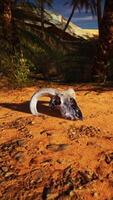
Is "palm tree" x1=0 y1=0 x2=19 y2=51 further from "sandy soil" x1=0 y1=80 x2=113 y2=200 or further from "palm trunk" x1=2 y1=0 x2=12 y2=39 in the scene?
"sandy soil" x1=0 y1=80 x2=113 y2=200

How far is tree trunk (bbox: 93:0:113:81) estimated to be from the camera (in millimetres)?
9672

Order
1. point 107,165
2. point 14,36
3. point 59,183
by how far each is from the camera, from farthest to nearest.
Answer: point 14,36, point 107,165, point 59,183

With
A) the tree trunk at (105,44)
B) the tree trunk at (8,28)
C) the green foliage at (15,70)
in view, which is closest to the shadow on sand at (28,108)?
the green foliage at (15,70)

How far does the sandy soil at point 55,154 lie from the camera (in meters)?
4.55

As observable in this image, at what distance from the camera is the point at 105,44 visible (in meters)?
9.76

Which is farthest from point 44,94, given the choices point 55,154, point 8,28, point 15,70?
point 8,28

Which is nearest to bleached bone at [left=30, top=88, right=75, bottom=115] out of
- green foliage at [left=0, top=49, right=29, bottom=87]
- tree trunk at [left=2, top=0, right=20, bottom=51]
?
green foliage at [left=0, top=49, right=29, bottom=87]

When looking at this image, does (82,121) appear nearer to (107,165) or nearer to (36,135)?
(36,135)

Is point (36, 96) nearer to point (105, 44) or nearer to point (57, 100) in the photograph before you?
point (57, 100)

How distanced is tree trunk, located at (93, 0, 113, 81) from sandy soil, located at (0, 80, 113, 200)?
2.11 meters

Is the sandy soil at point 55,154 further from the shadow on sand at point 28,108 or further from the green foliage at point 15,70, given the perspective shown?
the green foliage at point 15,70

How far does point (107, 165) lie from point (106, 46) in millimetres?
5115

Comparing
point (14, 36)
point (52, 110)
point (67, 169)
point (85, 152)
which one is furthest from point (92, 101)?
point (14, 36)

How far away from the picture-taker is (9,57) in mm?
10305
